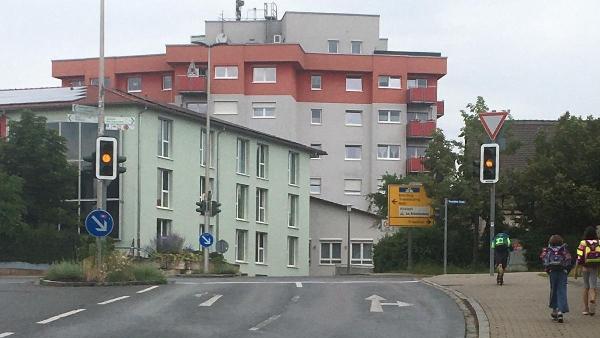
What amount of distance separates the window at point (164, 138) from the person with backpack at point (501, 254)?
32689 mm

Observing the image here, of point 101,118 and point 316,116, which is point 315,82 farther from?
point 101,118

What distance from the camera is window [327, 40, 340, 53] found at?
86.0 metres

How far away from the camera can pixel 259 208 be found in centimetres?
6431

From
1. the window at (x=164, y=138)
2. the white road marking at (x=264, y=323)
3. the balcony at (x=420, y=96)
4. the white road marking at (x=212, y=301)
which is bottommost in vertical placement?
the white road marking at (x=212, y=301)

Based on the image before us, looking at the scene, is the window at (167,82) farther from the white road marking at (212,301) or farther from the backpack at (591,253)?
the backpack at (591,253)

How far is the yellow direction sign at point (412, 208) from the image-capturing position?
169 ft

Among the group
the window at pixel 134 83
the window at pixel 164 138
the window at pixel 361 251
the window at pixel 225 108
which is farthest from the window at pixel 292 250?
the window at pixel 134 83

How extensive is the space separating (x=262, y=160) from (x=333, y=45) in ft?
78.0

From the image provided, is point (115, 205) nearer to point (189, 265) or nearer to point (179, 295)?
point (189, 265)

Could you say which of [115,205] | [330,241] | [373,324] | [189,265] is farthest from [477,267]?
[373,324]

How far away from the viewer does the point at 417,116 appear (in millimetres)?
83562

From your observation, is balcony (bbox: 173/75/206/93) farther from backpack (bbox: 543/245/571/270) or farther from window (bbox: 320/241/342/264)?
backpack (bbox: 543/245/571/270)

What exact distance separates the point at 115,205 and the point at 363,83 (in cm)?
3470

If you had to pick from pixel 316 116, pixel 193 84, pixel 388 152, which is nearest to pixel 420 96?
pixel 388 152
